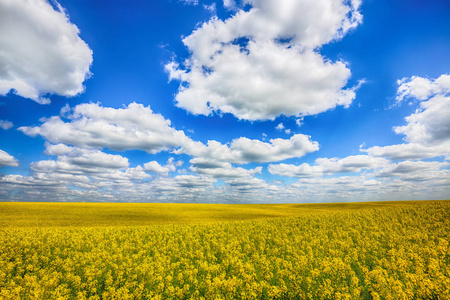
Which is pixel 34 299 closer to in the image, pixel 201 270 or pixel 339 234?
pixel 201 270

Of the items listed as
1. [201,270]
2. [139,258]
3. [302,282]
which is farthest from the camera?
[139,258]

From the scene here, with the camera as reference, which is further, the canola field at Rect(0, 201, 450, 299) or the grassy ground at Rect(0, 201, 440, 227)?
the grassy ground at Rect(0, 201, 440, 227)

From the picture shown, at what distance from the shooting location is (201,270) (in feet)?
30.1

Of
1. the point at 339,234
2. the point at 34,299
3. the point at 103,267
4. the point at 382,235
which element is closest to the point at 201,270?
the point at 103,267

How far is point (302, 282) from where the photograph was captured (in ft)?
25.5

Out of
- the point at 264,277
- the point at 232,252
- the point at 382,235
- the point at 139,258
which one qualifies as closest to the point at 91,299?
the point at 139,258

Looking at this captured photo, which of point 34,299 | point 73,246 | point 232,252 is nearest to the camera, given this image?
point 34,299

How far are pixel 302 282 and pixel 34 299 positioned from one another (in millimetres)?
8478

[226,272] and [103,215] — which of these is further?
[103,215]

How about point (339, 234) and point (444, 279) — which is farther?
point (339, 234)

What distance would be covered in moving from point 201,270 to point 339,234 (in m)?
11.0

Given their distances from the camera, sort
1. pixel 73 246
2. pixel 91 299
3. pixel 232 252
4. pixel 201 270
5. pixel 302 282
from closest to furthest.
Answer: pixel 91 299 < pixel 302 282 < pixel 201 270 < pixel 232 252 < pixel 73 246

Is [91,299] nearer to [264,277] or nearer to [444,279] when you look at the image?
[264,277]

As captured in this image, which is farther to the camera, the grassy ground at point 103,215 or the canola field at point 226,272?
the grassy ground at point 103,215
